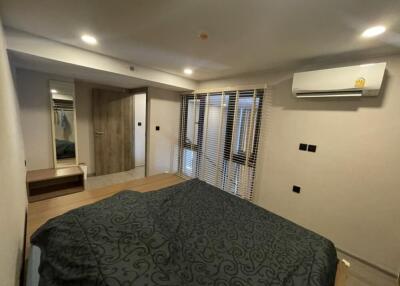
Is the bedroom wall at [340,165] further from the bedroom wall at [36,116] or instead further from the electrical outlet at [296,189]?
the bedroom wall at [36,116]

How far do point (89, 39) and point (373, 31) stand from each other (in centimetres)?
261

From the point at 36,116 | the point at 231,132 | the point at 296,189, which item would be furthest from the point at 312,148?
the point at 36,116

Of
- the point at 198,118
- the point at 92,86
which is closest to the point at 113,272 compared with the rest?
the point at 198,118

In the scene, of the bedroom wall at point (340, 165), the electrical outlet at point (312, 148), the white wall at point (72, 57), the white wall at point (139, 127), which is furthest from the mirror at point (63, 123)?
the electrical outlet at point (312, 148)

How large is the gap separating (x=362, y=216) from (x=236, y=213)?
1505 millimetres

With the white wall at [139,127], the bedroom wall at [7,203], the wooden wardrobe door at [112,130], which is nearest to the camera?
the bedroom wall at [7,203]

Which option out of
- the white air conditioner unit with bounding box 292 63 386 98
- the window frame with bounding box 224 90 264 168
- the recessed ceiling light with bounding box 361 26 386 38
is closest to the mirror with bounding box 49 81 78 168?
the window frame with bounding box 224 90 264 168

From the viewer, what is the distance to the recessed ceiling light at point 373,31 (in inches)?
51.8

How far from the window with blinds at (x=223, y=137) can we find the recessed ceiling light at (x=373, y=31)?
4.15 ft

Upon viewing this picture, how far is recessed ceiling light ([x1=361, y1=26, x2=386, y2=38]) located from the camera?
132 centimetres

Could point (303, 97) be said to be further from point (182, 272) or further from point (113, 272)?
point (113, 272)

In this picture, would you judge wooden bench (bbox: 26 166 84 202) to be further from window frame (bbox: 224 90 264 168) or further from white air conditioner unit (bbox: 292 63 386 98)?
white air conditioner unit (bbox: 292 63 386 98)

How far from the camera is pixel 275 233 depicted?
52.2 inches

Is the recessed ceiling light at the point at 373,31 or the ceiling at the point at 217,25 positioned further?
the recessed ceiling light at the point at 373,31
